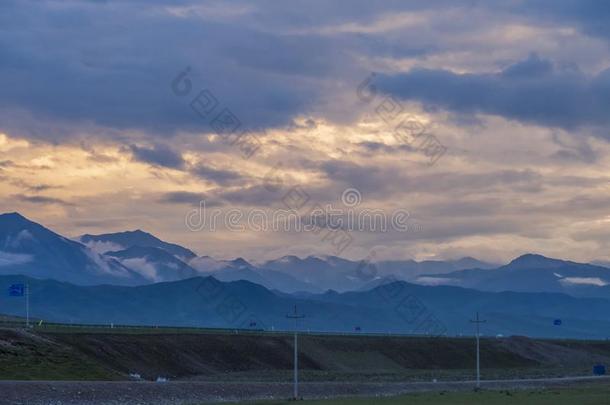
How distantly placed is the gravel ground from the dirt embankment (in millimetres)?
9061

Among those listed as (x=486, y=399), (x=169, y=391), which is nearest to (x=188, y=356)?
(x=169, y=391)

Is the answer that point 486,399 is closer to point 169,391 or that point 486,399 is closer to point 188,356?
point 169,391

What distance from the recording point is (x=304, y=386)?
119m

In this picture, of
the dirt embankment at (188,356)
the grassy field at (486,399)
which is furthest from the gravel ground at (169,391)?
the dirt embankment at (188,356)

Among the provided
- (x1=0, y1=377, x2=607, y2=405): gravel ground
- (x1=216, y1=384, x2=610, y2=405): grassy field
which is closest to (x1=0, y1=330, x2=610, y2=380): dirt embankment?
(x1=0, y1=377, x2=607, y2=405): gravel ground

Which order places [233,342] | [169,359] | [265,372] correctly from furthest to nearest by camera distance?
1. [233,342]
2. [265,372]
3. [169,359]

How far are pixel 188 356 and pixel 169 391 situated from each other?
4705 centimetres

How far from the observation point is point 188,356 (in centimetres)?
14912

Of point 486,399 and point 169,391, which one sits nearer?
point 169,391

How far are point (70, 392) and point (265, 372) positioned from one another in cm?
6108

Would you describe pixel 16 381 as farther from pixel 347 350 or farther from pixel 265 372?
pixel 347 350

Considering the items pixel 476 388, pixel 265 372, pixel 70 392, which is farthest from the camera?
pixel 265 372

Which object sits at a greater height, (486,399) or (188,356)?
(188,356)

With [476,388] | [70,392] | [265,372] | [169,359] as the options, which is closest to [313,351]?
[265,372]
